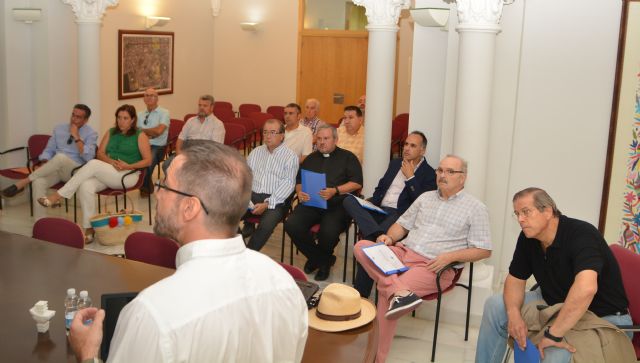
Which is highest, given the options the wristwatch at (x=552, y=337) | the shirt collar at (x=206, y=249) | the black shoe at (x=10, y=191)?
the shirt collar at (x=206, y=249)

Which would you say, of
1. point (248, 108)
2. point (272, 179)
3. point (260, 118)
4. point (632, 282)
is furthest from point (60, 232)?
point (248, 108)

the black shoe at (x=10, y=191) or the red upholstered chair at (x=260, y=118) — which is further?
the red upholstered chair at (x=260, y=118)

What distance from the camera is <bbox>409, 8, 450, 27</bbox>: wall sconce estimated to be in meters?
5.84

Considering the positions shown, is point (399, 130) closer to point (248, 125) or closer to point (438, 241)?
point (248, 125)

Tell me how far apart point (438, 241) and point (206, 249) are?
3.42m

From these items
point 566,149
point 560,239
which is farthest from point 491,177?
point 560,239

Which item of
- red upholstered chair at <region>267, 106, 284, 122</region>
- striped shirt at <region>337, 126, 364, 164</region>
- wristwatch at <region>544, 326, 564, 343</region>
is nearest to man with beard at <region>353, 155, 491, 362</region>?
wristwatch at <region>544, 326, 564, 343</region>

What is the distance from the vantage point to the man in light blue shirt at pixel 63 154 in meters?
8.02

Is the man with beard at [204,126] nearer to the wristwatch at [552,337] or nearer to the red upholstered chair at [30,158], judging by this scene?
the red upholstered chair at [30,158]

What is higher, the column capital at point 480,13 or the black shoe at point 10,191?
the column capital at point 480,13

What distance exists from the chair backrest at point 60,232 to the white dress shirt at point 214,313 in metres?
2.94

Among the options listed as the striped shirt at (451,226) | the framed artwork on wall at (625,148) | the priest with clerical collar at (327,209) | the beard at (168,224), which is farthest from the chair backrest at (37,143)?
the beard at (168,224)

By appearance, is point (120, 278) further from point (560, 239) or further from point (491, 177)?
point (491, 177)

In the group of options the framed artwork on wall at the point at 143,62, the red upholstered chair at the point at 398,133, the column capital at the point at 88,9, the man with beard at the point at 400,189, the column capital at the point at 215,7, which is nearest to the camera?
the man with beard at the point at 400,189
